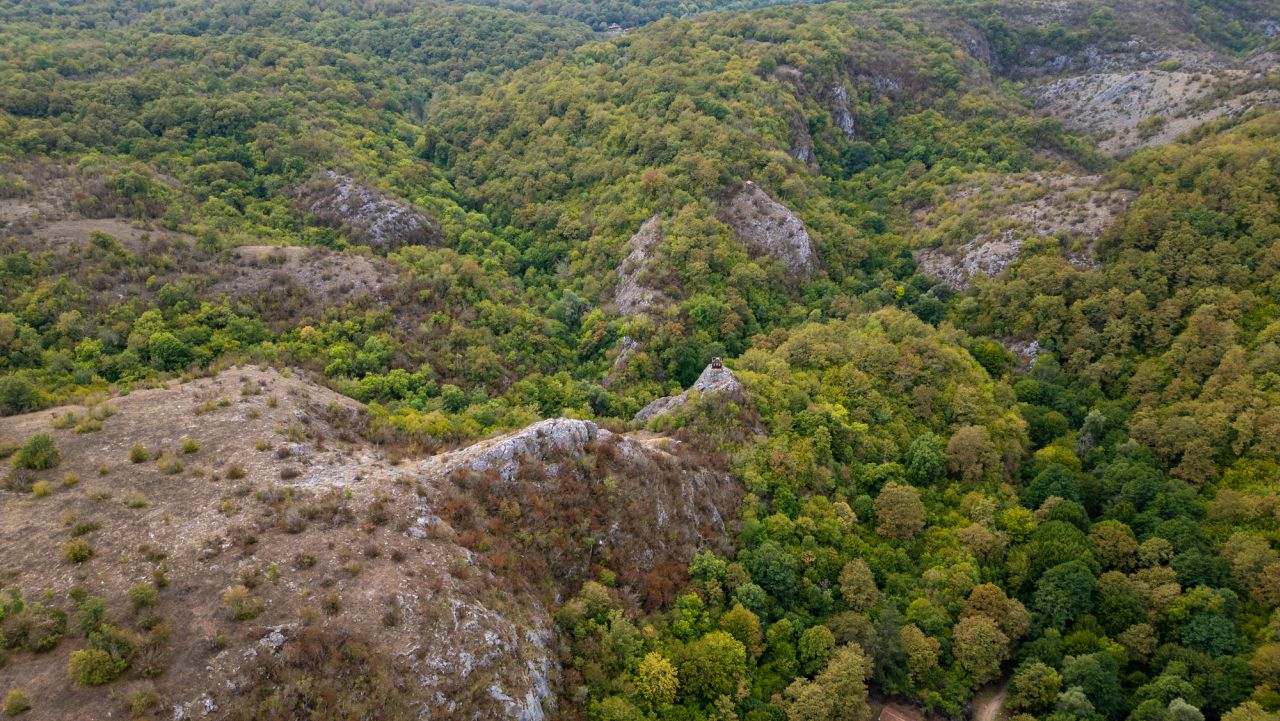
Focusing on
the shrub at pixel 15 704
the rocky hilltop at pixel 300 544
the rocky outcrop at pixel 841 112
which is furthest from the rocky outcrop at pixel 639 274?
the shrub at pixel 15 704

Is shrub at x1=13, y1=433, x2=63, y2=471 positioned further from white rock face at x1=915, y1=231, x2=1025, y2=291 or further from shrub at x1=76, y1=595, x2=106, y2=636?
white rock face at x1=915, y1=231, x2=1025, y2=291

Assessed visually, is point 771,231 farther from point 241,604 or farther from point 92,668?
point 92,668

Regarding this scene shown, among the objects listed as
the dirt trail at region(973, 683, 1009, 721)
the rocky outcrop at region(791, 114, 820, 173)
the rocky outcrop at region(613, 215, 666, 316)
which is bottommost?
the dirt trail at region(973, 683, 1009, 721)

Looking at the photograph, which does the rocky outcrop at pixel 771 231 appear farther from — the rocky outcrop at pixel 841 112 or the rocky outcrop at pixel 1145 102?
the rocky outcrop at pixel 1145 102

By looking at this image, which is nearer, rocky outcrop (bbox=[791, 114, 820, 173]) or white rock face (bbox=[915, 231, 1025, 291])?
white rock face (bbox=[915, 231, 1025, 291])

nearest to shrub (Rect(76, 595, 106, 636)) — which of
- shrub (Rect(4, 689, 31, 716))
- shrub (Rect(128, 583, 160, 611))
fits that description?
shrub (Rect(128, 583, 160, 611))

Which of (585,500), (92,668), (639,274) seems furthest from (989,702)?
(639,274)

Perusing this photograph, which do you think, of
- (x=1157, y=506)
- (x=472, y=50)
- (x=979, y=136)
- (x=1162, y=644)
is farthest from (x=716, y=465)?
(x=472, y=50)
